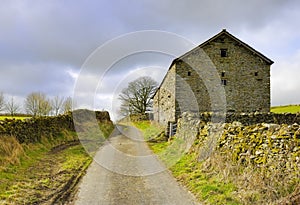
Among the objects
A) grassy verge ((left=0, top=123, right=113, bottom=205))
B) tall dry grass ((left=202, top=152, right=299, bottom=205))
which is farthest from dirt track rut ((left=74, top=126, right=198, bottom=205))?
tall dry grass ((left=202, top=152, right=299, bottom=205))

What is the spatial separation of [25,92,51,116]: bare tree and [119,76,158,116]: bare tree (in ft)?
37.5

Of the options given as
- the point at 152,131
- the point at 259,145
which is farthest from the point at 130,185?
the point at 152,131

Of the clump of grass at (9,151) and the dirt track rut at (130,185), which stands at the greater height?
the clump of grass at (9,151)

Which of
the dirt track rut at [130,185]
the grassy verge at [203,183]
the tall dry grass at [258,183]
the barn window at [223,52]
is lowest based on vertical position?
the dirt track rut at [130,185]

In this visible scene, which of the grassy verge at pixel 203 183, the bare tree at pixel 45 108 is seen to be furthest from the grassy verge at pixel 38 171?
the bare tree at pixel 45 108

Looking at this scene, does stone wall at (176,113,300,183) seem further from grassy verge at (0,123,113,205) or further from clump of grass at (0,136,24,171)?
clump of grass at (0,136,24,171)

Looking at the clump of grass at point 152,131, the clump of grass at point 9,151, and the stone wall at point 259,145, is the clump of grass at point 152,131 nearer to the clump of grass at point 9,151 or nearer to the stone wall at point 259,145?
the clump of grass at point 9,151

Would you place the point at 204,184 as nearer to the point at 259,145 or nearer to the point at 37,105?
the point at 259,145

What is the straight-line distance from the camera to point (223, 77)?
73.8 ft

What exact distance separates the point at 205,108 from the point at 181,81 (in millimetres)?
2880

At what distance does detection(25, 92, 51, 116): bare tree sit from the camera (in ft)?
136

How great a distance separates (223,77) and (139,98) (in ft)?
78.5

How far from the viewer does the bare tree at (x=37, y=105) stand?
4131cm

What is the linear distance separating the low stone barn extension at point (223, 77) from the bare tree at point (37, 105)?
82.0 feet
